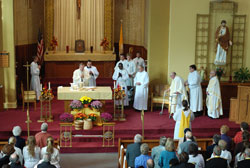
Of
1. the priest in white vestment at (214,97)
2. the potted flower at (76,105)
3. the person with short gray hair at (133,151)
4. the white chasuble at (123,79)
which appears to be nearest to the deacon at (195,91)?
the priest in white vestment at (214,97)

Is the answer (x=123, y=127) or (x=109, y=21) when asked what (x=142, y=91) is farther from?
(x=109, y=21)

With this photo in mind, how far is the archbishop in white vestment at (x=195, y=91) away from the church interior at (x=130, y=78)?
4 cm

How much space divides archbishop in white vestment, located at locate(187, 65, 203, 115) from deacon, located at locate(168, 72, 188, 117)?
0.36 meters

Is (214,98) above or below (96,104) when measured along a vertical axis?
above

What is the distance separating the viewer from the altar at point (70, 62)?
20578 millimetres

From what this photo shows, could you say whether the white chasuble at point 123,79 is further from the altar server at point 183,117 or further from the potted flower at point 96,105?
the altar server at point 183,117

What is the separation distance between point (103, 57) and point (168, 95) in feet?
20.0

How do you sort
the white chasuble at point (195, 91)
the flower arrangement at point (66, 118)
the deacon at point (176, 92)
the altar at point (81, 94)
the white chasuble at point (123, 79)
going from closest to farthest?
the flower arrangement at point (66, 118) < the altar at point (81, 94) < the deacon at point (176, 92) < the white chasuble at point (195, 91) < the white chasuble at point (123, 79)

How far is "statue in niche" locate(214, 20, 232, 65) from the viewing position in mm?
16047

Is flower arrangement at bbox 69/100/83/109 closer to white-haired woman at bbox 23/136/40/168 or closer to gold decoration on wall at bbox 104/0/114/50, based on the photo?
white-haired woman at bbox 23/136/40/168

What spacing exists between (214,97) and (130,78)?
419 centimetres

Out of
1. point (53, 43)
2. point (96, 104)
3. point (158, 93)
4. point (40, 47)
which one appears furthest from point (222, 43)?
point (53, 43)

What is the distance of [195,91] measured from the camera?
1505cm

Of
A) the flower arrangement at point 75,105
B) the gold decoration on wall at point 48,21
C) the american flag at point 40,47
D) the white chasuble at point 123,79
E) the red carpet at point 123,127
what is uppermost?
the gold decoration on wall at point 48,21
